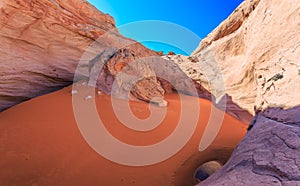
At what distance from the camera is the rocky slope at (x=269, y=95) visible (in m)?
1.62

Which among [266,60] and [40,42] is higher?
[40,42]

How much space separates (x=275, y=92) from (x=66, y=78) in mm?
6410

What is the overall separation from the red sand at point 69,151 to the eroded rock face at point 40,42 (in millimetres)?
824

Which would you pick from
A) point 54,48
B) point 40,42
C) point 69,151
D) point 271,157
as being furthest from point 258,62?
point 40,42

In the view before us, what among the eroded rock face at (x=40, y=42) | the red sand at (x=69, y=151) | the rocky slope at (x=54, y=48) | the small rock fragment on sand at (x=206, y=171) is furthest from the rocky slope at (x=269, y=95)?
the eroded rock face at (x=40, y=42)

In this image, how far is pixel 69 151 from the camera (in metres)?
3.45

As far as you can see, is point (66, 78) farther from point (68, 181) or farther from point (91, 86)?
point (68, 181)

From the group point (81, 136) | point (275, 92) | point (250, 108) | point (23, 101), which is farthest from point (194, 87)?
point (23, 101)

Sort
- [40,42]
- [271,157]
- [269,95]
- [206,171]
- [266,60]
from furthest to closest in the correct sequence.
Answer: [40,42]
[266,60]
[269,95]
[206,171]
[271,157]

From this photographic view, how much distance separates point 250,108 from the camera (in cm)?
614

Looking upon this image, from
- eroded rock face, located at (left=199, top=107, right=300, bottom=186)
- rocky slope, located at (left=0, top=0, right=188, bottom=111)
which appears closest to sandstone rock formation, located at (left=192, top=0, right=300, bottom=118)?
eroded rock face, located at (left=199, top=107, right=300, bottom=186)

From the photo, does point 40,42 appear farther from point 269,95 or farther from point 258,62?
point 258,62

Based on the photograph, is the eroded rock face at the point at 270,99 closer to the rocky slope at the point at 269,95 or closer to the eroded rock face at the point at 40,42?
the rocky slope at the point at 269,95

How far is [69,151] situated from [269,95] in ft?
14.2
